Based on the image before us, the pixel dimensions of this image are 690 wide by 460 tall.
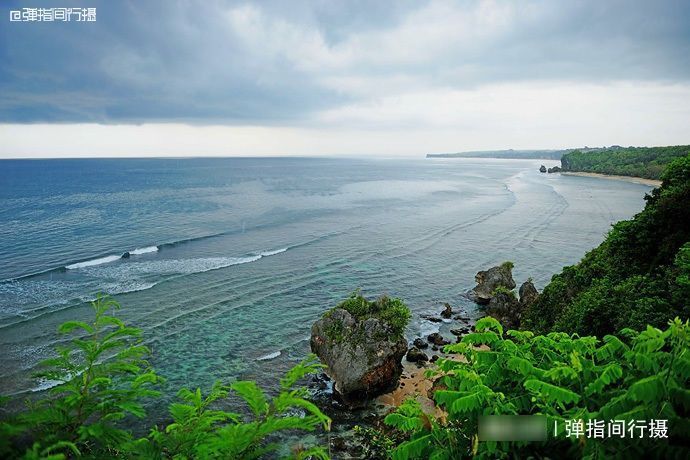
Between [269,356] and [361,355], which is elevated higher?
[361,355]

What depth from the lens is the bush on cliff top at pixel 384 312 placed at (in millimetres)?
26062

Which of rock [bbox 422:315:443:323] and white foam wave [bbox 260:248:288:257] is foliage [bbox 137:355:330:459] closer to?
rock [bbox 422:315:443:323]

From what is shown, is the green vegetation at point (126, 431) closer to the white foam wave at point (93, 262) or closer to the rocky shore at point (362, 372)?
the rocky shore at point (362, 372)

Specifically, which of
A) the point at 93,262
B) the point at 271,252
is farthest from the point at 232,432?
the point at 93,262

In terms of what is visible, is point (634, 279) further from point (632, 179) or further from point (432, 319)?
point (632, 179)

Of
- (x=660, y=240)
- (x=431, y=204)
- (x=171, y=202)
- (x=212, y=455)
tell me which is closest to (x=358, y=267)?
(x=660, y=240)

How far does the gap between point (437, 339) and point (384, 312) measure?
8.27m

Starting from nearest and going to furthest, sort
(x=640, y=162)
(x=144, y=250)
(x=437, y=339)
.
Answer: (x=437, y=339) < (x=144, y=250) < (x=640, y=162)

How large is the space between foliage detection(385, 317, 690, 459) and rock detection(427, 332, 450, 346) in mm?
20856

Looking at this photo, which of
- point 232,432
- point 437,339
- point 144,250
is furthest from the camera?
point 144,250

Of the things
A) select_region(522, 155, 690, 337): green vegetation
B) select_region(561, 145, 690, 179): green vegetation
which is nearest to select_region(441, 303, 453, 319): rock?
select_region(522, 155, 690, 337): green vegetation

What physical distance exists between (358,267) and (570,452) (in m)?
45.5

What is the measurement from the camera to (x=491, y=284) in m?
42.4

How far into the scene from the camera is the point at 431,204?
364 ft
